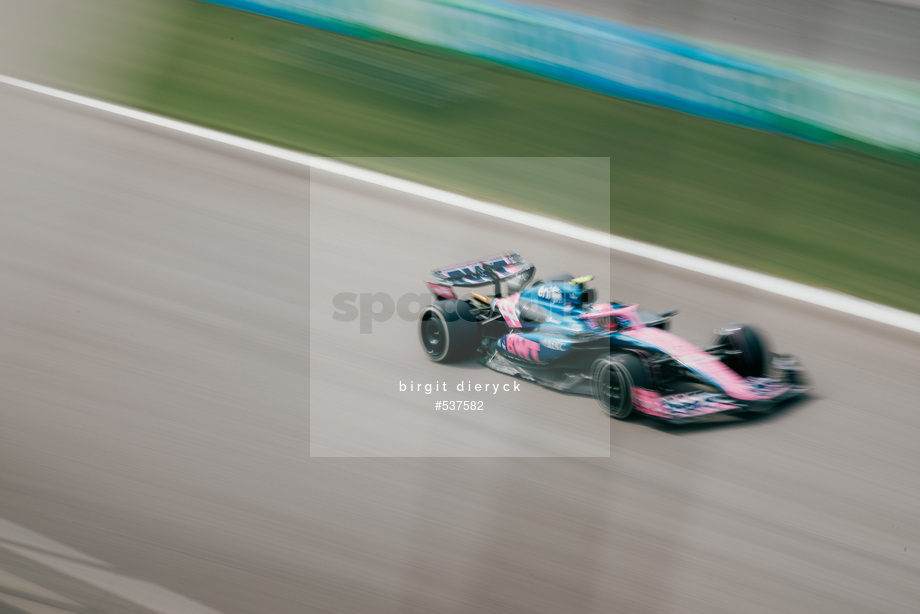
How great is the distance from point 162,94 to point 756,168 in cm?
523

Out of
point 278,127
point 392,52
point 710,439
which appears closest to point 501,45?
point 392,52

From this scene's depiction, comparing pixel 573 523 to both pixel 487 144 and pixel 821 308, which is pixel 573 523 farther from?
pixel 487 144

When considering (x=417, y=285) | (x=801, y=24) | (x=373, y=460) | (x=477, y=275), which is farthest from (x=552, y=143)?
(x=373, y=460)

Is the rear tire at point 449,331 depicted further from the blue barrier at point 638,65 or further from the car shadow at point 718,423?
the blue barrier at point 638,65

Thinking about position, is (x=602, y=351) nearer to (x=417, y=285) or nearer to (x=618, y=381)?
(x=618, y=381)

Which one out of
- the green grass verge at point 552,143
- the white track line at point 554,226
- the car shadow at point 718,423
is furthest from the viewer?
the green grass verge at point 552,143

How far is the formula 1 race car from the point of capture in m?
4.01

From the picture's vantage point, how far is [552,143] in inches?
288

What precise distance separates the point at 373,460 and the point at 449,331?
0.79m

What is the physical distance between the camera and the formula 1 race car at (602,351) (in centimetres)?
401

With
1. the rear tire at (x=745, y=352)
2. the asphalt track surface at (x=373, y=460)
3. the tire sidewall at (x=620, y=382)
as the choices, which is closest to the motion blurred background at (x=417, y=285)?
the asphalt track surface at (x=373, y=460)

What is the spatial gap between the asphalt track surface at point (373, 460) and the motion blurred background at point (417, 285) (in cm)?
2

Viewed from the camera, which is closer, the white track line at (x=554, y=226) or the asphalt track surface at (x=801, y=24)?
the white track line at (x=554, y=226)

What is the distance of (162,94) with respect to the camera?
7816mm
